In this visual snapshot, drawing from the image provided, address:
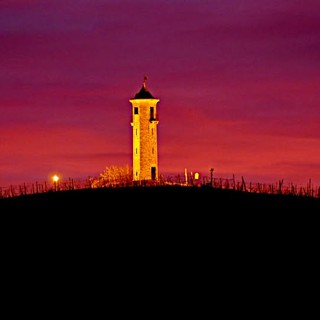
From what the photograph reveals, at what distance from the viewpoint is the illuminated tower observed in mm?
111500

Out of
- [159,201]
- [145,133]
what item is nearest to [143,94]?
[145,133]

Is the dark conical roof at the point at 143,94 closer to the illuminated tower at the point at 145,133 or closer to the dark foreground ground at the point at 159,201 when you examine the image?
the illuminated tower at the point at 145,133

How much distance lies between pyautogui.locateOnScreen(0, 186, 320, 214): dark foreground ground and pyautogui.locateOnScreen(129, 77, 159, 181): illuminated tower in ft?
178

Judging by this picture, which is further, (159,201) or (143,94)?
(143,94)

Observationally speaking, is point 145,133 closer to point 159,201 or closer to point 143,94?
point 143,94

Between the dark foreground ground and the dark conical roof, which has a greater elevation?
the dark conical roof

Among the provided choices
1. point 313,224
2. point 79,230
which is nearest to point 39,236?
point 79,230

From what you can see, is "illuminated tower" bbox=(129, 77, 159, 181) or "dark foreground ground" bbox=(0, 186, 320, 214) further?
"illuminated tower" bbox=(129, 77, 159, 181)

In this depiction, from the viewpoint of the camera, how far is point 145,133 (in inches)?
4422

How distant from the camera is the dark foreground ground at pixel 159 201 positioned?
4859cm

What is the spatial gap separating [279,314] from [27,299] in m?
9.84

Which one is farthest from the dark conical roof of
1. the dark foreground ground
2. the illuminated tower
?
the dark foreground ground

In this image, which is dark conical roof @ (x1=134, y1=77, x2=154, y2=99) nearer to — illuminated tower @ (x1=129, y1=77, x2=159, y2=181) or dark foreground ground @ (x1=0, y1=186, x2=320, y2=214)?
illuminated tower @ (x1=129, y1=77, x2=159, y2=181)

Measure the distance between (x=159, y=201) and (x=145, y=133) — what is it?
61.6 m
